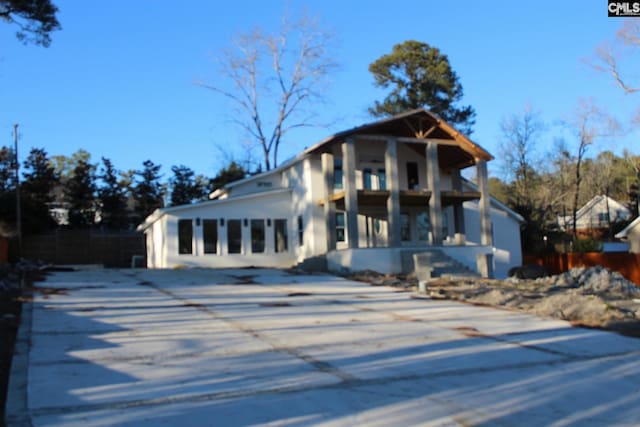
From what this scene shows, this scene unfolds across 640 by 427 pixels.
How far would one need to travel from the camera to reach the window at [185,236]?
24.8 meters

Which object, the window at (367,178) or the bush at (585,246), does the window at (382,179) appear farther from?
the bush at (585,246)

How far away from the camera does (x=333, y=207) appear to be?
24125 mm

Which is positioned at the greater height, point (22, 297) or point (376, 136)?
point (376, 136)

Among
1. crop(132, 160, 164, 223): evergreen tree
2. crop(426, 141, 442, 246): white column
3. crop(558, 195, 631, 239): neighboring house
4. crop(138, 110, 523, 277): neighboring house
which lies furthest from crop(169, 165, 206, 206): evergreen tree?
crop(558, 195, 631, 239): neighboring house

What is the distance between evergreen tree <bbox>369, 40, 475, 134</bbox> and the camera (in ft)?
139

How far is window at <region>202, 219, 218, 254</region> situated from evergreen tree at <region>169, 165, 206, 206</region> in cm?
1814

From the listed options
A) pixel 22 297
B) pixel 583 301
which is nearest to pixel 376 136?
pixel 583 301

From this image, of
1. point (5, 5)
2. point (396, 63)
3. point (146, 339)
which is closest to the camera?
point (146, 339)

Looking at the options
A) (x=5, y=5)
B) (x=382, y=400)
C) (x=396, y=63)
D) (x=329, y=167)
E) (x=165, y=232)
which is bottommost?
(x=382, y=400)

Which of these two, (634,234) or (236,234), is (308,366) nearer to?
(236,234)

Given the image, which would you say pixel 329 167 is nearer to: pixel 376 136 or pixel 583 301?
pixel 376 136

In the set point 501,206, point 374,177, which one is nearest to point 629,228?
point 501,206

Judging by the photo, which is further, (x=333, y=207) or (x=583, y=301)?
(x=333, y=207)

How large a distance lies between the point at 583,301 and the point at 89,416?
35.5ft
